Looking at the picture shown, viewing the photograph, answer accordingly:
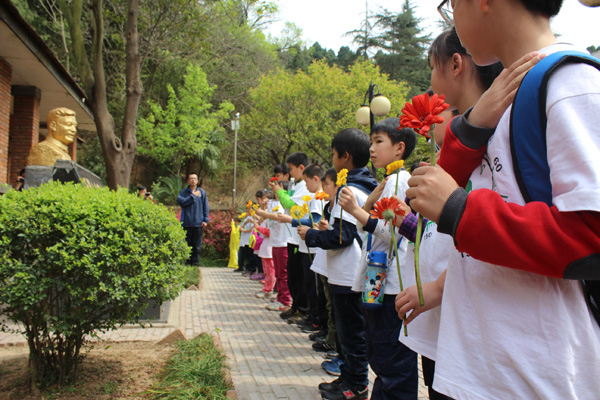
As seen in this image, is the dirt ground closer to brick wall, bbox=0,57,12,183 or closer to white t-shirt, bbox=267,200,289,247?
white t-shirt, bbox=267,200,289,247

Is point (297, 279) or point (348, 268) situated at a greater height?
point (348, 268)

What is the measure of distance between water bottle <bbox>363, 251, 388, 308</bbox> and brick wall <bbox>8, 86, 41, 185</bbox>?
38.3 ft

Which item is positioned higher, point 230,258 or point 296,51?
point 296,51

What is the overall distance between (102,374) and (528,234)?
11.6 ft

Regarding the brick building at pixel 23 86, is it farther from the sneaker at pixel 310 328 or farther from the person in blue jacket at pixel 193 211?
the sneaker at pixel 310 328

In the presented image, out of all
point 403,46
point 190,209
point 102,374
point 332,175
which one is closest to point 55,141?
point 190,209

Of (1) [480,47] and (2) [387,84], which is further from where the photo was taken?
(2) [387,84]

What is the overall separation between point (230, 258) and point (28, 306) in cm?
1046

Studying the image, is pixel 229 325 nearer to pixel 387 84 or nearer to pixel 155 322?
pixel 155 322

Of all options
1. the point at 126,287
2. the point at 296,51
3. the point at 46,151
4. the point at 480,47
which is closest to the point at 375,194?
the point at 480,47

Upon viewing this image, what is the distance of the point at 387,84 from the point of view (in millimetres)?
25547

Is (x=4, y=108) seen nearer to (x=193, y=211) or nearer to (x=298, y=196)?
(x=193, y=211)

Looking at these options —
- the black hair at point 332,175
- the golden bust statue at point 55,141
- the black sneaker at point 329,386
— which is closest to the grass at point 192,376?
the black sneaker at point 329,386

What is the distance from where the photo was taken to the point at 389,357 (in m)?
2.50
